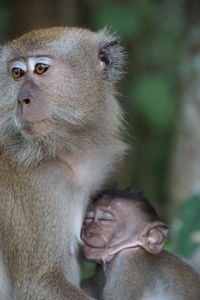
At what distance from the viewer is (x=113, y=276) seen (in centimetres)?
527

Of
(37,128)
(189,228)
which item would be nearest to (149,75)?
(189,228)

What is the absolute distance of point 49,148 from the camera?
17.2 feet

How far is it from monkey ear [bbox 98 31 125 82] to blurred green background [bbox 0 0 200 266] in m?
2.84

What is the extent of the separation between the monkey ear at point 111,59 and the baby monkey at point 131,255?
32.3 inches

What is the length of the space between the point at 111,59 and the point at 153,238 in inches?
49.5

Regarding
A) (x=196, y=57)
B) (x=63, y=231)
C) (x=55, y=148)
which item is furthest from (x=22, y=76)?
(x=196, y=57)

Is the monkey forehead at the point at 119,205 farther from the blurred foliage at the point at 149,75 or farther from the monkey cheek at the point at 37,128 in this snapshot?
the blurred foliage at the point at 149,75

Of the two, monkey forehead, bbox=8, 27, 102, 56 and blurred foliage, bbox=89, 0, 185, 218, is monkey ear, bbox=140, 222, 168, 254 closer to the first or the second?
monkey forehead, bbox=8, 27, 102, 56

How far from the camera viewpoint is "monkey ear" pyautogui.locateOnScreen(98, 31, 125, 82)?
18.1 ft

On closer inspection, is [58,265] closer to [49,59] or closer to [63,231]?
[63,231]

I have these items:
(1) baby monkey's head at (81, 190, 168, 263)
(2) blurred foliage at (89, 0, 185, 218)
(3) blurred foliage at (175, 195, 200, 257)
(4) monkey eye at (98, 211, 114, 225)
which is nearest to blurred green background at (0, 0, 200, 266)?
(2) blurred foliage at (89, 0, 185, 218)

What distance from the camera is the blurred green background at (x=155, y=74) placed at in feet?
27.8

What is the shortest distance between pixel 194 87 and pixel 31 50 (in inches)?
140

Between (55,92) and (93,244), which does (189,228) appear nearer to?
(93,244)
